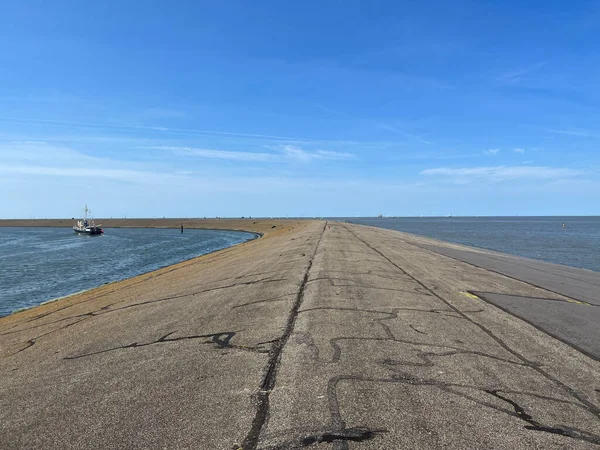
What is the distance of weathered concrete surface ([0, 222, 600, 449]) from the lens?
4781mm

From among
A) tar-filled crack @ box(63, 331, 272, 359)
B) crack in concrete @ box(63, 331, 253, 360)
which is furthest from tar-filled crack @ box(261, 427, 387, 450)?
crack in concrete @ box(63, 331, 253, 360)

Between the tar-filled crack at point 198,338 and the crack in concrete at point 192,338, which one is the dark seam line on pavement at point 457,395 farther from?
the crack in concrete at point 192,338

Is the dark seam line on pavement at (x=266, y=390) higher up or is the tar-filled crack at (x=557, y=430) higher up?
the dark seam line on pavement at (x=266, y=390)

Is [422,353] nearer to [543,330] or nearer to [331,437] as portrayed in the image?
[331,437]

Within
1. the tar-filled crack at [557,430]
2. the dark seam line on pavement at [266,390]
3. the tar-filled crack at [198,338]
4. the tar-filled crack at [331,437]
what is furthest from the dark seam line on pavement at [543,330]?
the tar-filled crack at [198,338]

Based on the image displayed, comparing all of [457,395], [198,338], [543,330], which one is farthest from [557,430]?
[198,338]

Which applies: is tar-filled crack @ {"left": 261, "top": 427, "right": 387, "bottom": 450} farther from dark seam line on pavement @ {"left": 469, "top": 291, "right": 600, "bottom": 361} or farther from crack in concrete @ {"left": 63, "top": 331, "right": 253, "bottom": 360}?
dark seam line on pavement @ {"left": 469, "top": 291, "right": 600, "bottom": 361}

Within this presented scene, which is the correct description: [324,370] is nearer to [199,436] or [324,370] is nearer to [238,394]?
[238,394]

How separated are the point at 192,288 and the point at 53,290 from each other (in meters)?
14.3

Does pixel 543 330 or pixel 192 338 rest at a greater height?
pixel 192 338

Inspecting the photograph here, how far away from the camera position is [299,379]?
605 cm

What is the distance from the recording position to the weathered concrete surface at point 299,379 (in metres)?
4.78

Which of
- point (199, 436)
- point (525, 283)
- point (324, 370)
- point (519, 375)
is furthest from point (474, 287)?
point (199, 436)

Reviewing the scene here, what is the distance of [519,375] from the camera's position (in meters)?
6.68
